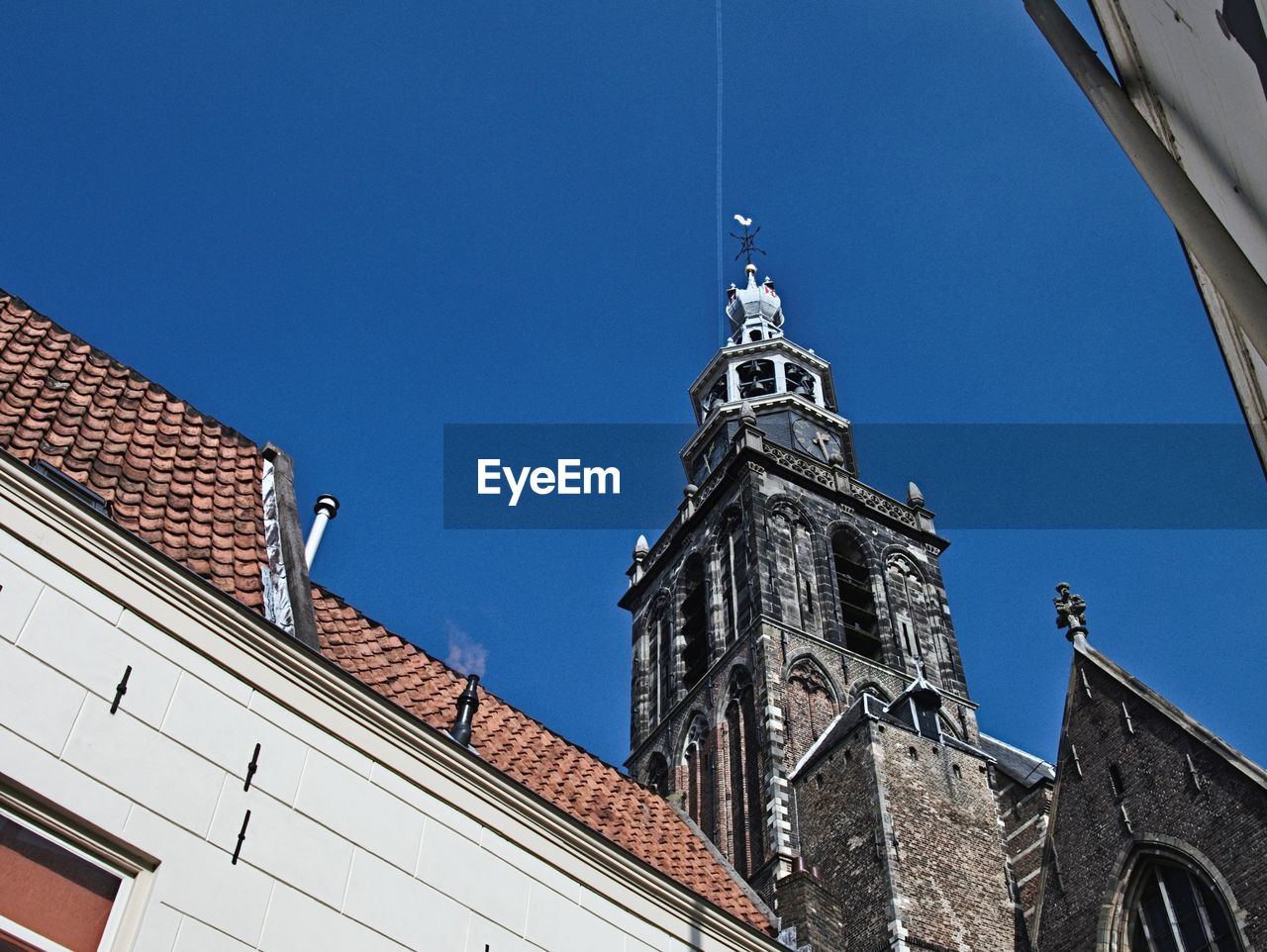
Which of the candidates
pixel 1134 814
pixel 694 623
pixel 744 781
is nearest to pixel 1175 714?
pixel 1134 814

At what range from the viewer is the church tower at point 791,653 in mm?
18266

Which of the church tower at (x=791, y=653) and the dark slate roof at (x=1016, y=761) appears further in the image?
the dark slate roof at (x=1016, y=761)

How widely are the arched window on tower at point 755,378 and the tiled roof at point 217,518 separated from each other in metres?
26.1

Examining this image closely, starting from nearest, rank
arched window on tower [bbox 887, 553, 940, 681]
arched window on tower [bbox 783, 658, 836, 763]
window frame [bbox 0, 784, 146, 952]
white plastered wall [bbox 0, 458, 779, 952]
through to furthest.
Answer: window frame [bbox 0, 784, 146, 952], white plastered wall [bbox 0, 458, 779, 952], arched window on tower [bbox 783, 658, 836, 763], arched window on tower [bbox 887, 553, 940, 681]

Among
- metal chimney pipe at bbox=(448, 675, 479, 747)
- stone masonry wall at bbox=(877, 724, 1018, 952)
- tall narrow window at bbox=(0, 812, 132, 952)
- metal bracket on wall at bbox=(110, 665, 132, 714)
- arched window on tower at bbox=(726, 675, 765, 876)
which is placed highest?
arched window on tower at bbox=(726, 675, 765, 876)

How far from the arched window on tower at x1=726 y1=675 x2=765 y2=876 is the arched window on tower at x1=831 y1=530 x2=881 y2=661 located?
301cm

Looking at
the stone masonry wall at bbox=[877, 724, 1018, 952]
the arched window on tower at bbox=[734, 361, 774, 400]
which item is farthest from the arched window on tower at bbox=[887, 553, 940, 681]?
the arched window on tower at bbox=[734, 361, 774, 400]

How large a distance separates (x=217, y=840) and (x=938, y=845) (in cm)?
1464

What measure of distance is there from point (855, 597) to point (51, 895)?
2427cm

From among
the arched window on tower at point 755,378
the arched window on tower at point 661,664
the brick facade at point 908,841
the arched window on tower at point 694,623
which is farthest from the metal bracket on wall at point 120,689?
the arched window on tower at point 755,378

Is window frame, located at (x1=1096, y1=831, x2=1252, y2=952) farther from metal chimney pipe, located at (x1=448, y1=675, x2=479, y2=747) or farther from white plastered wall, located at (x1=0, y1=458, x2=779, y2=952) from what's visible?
metal chimney pipe, located at (x1=448, y1=675, x2=479, y2=747)

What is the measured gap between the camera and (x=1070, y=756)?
1259cm

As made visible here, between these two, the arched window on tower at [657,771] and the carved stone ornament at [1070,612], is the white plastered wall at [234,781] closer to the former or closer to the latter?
the carved stone ornament at [1070,612]

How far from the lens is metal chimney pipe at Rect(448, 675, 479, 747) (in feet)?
21.5
